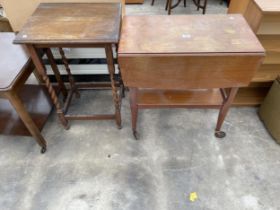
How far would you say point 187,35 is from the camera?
1.22 meters

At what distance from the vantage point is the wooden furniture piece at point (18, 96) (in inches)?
48.2

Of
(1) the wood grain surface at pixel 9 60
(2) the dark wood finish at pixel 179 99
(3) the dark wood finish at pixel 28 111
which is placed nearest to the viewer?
(1) the wood grain surface at pixel 9 60

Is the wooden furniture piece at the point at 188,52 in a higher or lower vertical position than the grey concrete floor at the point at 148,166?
higher

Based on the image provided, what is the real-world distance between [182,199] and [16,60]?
1407 millimetres

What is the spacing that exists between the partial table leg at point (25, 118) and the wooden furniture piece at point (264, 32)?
5.15ft

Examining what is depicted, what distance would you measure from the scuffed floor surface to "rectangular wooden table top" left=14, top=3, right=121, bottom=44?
2.80ft

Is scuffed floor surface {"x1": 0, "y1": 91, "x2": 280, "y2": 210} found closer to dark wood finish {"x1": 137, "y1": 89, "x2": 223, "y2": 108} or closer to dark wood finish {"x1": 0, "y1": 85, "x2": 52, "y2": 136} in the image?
dark wood finish {"x1": 0, "y1": 85, "x2": 52, "y2": 136}

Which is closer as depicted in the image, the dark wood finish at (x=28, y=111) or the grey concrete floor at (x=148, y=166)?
the grey concrete floor at (x=148, y=166)

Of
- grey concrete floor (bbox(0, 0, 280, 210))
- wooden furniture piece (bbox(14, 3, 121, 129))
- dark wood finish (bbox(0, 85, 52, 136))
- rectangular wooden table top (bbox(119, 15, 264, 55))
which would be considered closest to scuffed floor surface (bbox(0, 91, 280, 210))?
grey concrete floor (bbox(0, 0, 280, 210))

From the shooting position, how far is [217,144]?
1652 millimetres

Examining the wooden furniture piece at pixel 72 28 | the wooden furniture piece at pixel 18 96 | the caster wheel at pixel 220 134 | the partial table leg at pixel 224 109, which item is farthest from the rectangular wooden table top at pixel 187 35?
the caster wheel at pixel 220 134

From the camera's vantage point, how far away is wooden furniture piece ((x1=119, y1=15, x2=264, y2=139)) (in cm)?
111

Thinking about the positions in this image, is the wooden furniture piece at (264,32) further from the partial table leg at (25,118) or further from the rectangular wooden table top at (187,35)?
the partial table leg at (25,118)

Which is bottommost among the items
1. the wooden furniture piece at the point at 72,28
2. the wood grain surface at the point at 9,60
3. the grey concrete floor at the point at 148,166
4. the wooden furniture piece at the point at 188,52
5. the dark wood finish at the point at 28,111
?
the grey concrete floor at the point at 148,166
